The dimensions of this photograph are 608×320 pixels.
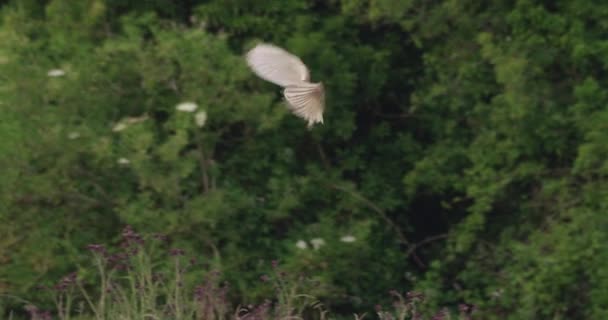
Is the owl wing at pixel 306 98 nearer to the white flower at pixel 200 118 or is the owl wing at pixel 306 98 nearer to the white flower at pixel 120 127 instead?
the white flower at pixel 200 118

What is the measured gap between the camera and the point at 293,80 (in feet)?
15.0

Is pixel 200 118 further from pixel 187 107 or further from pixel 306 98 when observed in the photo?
pixel 306 98

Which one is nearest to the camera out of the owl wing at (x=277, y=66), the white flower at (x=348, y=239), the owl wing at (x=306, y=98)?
the owl wing at (x=306, y=98)

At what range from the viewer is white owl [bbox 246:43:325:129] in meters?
4.35

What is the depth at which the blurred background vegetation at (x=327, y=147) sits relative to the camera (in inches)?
244

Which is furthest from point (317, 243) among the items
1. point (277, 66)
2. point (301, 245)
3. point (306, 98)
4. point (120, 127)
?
point (306, 98)

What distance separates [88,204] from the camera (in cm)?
633

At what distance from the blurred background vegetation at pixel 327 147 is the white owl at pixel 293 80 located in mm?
1548

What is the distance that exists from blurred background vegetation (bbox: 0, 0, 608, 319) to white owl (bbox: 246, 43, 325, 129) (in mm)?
1548

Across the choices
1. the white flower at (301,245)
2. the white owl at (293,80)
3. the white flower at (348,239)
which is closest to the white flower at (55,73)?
the white flower at (301,245)

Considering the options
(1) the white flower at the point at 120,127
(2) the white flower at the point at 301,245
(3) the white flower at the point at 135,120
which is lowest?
(2) the white flower at the point at 301,245

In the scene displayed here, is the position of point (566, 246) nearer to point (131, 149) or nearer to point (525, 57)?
point (525, 57)

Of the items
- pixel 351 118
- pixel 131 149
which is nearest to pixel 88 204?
pixel 131 149

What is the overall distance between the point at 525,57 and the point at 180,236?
6.76 ft
